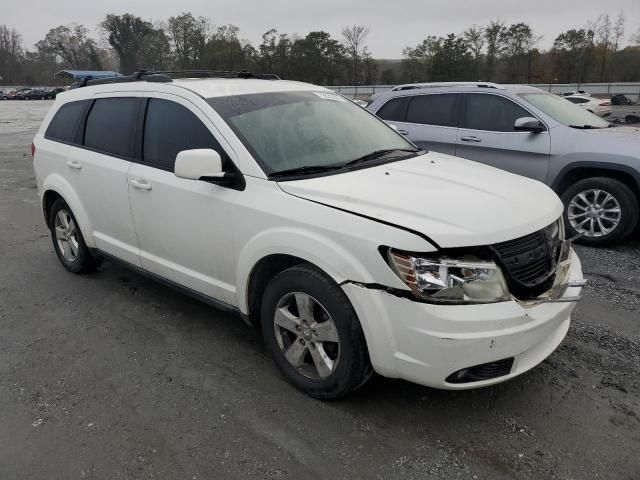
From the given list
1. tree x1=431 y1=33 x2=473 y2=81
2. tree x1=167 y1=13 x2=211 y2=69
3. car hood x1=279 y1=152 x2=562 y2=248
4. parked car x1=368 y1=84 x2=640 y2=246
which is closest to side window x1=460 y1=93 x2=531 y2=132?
parked car x1=368 y1=84 x2=640 y2=246

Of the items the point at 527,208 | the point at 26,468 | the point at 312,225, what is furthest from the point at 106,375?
the point at 527,208

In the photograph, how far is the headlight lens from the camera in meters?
2.47

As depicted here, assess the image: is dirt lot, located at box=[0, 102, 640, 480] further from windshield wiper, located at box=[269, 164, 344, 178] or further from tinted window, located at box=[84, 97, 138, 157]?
tinted window, located at box=[84, 97, 138, 157]

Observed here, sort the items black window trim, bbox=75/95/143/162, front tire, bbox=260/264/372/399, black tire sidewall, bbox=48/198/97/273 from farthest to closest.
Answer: black tire sidewall, bbox=48/198/97/273 < black window trim, bbox=75/95/143/162 < front tire, bbox=260/264/372/399

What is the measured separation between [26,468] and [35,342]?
1.46m

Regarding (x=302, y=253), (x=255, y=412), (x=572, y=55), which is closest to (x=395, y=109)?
(x=302, y=253)

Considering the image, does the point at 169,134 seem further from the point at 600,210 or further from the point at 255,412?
the point at 600,210

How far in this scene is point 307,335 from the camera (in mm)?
2953

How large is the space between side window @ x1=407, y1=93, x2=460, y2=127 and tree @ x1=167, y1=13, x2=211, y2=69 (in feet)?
318

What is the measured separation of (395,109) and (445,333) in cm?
562

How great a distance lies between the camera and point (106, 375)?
3.35m

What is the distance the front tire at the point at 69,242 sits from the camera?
192 inches

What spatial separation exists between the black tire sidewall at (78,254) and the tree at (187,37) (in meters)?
98.6

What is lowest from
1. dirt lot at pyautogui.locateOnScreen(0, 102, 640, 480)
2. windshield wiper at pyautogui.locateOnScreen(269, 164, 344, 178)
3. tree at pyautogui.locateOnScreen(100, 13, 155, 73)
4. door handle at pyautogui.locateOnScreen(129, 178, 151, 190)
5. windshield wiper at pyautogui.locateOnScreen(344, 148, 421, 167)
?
dirt lot at pyautogui.locateOnScreen(0, 102, 640, 480)
